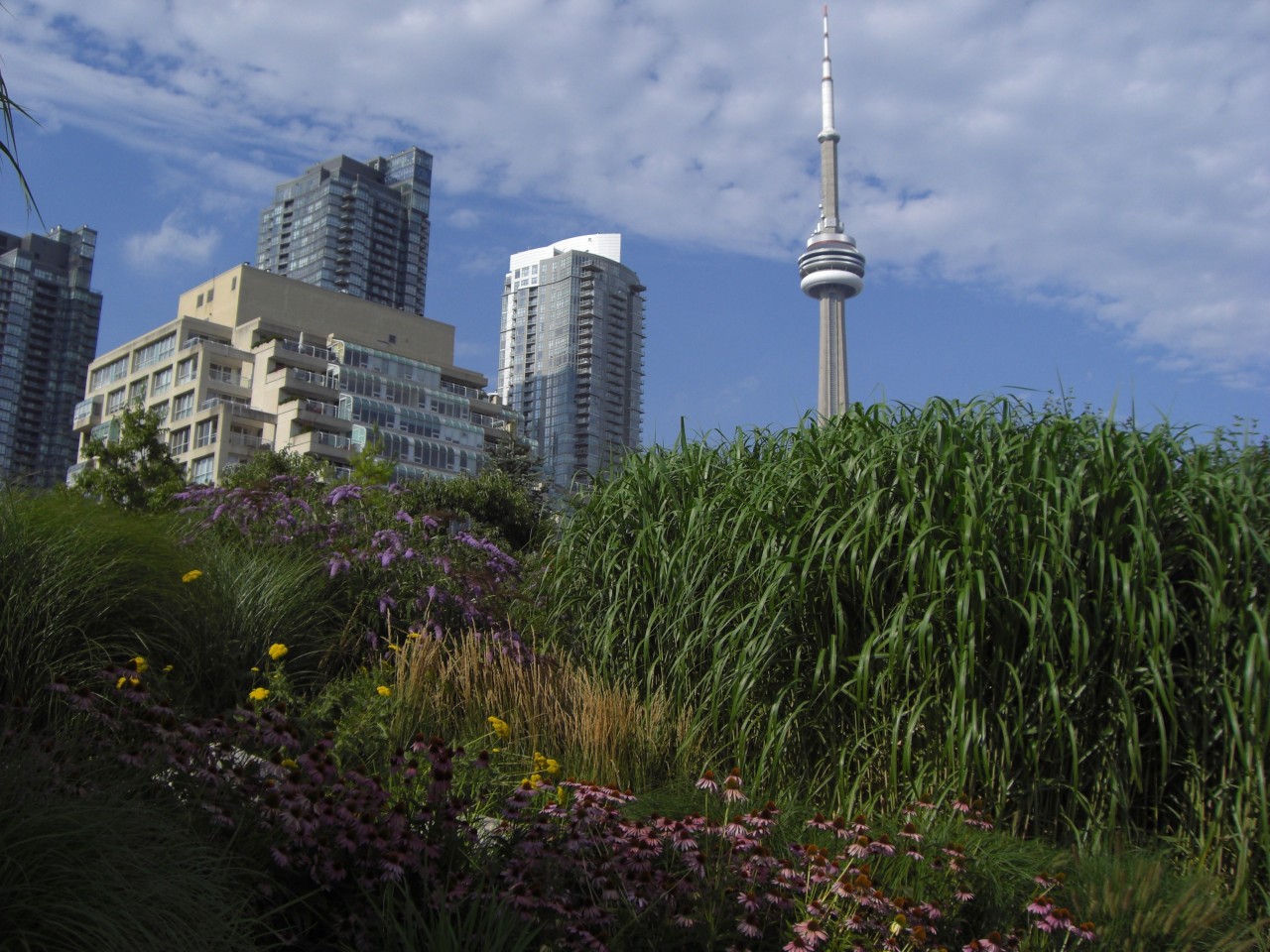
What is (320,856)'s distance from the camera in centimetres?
327

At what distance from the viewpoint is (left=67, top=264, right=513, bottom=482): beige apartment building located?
7031 centimetres

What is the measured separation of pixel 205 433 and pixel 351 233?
7923cm

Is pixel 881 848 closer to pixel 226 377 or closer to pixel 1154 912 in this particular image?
pixel 1154 912

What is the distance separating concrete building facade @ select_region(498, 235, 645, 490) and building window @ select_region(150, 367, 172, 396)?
1847 inches

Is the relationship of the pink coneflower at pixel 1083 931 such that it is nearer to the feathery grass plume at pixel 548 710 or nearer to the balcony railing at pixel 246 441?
the feathery grass plume at pixel 548 710

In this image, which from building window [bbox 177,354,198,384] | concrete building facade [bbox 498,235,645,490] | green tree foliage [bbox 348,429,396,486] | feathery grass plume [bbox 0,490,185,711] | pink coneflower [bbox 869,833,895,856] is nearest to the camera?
pink coneflower [bbox 869,833,895,856]

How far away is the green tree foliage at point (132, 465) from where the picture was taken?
2388 centimetres

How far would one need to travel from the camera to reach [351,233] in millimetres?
143500

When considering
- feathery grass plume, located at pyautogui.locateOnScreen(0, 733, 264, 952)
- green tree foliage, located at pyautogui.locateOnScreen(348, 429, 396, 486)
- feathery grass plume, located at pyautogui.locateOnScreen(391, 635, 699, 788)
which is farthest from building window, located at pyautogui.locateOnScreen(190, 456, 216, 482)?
feathery grass plume, located at pyautogui.locateOnScreen(0, 733, 264, 952)

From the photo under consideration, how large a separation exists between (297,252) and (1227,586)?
15328 centimetres

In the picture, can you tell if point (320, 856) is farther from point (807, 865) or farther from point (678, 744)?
point (678, 744)

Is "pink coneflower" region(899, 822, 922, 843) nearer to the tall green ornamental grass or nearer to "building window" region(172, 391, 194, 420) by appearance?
the tall green ornamental grass

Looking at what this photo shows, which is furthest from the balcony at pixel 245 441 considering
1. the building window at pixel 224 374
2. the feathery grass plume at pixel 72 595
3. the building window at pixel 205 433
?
the feathery grass plume at pixel 72 595

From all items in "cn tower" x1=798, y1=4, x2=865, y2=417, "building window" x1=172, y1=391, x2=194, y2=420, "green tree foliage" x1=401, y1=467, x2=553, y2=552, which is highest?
"cn tower" x1=798, y1=4, x2=865, y2=417
